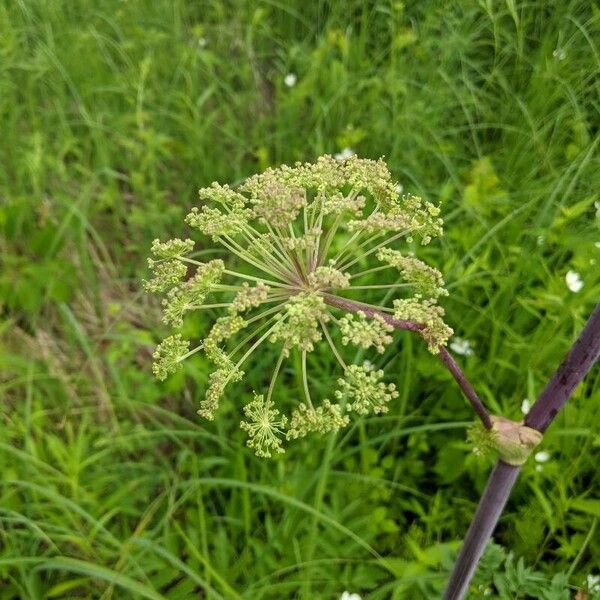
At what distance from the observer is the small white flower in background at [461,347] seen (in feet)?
7.15

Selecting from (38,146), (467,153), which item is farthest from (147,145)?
(467,153)

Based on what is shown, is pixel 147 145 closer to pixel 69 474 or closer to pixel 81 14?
pixel 81 14

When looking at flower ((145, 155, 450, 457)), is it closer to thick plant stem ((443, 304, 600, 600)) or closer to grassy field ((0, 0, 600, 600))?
thick plant stem ((443, 304, 600, 600))

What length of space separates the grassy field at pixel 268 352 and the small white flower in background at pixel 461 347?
0.21 ft

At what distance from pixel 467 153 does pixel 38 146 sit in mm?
1974

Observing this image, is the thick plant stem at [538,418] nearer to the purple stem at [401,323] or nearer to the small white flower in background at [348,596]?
the purple stem at [401,323]

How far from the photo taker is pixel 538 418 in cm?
103

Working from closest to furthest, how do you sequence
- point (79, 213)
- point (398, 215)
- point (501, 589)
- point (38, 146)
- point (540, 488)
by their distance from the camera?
point (398, 215) < point (501, 589) < point (540, 488) < point (79, 213) < point (38, 146)

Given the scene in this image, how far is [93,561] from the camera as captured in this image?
2162mm

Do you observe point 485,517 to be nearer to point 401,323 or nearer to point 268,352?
point 401,323

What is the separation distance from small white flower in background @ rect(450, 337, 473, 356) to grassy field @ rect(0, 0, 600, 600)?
64 mm

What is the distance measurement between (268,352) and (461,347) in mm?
715

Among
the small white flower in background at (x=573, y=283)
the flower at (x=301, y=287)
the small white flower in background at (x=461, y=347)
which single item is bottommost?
the flower at (x=301, y=287)

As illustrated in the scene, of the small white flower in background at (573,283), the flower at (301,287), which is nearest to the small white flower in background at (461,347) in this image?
the small white flower in background at (573,283)
